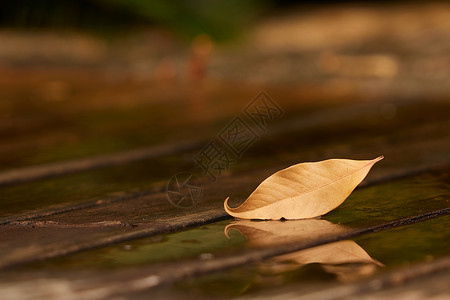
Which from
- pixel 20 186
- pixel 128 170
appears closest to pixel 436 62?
pixel 128 170

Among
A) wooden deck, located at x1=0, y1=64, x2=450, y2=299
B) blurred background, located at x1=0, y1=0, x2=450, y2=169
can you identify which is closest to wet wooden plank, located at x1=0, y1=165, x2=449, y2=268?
wooden deck, located at x1=0, y1=64, x2=450, y2=299

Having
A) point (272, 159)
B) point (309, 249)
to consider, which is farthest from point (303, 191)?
point (272, 159)

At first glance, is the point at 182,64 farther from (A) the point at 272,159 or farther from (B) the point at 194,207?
(B) the point at 194,207

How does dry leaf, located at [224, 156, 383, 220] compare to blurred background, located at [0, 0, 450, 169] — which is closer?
dry leaf, located at [224, 156, 383, 220]

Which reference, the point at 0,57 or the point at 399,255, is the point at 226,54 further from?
the point at 399,255

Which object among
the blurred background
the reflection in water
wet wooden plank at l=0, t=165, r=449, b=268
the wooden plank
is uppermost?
the blurred background

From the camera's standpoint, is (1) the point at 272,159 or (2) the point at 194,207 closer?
(2) the point at 194,207

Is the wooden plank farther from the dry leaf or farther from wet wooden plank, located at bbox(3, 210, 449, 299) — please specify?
wet wooden plank, located at bbox(3, 210, 449, 299)
